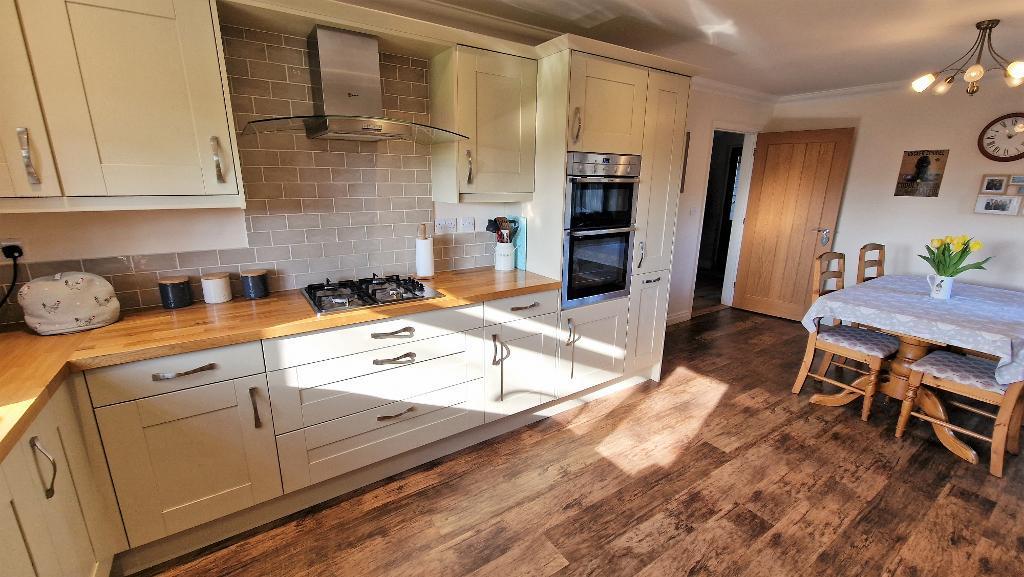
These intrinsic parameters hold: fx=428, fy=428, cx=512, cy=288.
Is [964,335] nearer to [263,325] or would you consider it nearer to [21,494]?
[263,325]

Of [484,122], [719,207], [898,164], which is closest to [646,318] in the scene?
[484,122]

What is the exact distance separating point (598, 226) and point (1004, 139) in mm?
3573

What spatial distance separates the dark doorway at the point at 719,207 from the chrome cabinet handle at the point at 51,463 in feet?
20.0

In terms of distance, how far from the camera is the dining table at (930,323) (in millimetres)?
2129

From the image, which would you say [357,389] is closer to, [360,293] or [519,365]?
[360,293]

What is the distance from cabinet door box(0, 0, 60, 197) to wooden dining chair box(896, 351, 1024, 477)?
161 inches

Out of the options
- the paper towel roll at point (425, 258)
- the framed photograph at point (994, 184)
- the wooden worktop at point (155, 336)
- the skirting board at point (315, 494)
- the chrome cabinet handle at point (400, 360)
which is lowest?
the skirting board at point (315, 494)

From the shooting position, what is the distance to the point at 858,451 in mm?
2418

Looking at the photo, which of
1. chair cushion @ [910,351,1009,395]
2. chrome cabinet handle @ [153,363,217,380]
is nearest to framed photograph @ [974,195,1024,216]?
chair cushion @ [910,351,1009,395]

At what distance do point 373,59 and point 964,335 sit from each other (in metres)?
3.25

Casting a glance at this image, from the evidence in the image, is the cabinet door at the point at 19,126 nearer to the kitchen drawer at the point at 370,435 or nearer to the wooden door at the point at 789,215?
the kitchen drawer at the point at 370,435

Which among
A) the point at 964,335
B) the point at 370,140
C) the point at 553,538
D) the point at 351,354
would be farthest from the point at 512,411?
the point at 964,335

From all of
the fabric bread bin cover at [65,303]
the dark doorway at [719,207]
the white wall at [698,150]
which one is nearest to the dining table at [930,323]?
the white wall at [698,150]

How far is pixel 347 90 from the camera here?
6.41 feet
